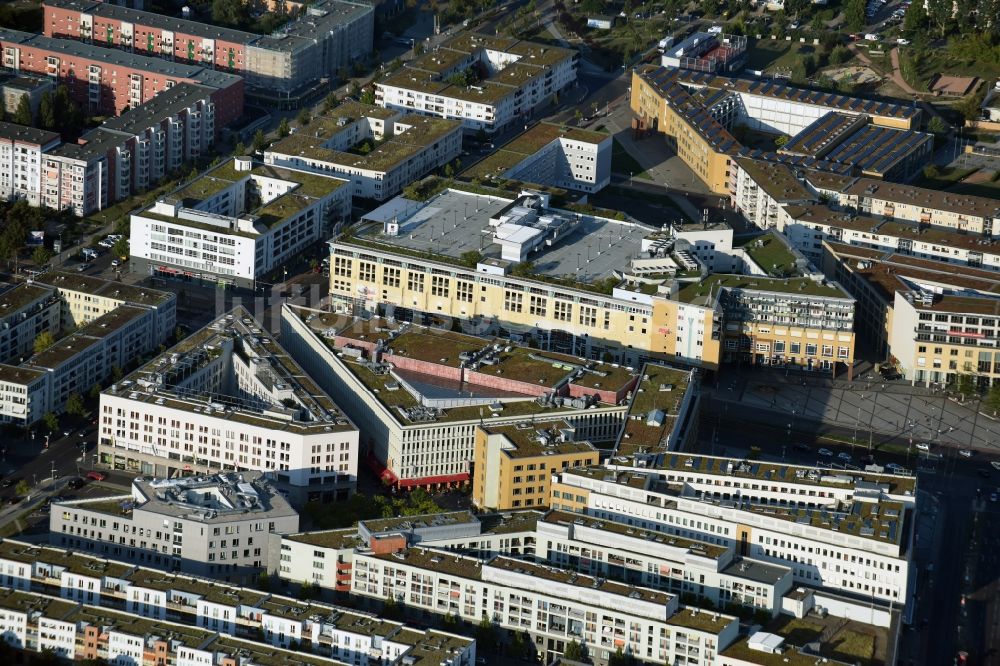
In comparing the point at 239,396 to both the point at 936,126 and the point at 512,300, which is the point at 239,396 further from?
the point at 936,126

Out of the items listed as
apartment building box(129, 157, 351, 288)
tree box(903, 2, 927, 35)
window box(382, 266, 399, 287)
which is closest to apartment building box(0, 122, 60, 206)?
apartment building box(129, 157, 351, 288)

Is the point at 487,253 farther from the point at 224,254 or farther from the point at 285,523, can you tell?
the point at 285,523

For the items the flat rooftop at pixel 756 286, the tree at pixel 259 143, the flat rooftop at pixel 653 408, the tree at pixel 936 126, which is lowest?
the tree at pixel 259 143

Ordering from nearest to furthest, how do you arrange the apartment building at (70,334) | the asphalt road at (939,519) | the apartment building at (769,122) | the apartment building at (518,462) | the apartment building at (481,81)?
the asphalt road at (939,519)
the apartment building at (518,462)
the apartment building at (70,334)
the apartment building at (769,122)
the apartment building at (481,81)

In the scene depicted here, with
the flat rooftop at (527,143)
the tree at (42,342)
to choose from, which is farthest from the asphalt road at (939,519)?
the tree at (42,342)

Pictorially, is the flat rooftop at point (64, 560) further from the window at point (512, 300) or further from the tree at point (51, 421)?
the window at point (512, 300)

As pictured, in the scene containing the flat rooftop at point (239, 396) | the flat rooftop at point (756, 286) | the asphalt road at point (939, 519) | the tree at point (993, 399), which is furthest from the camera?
the flat rooftop at point (756, 286)

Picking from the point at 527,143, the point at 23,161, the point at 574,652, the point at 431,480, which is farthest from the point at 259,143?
the point at 574,652
